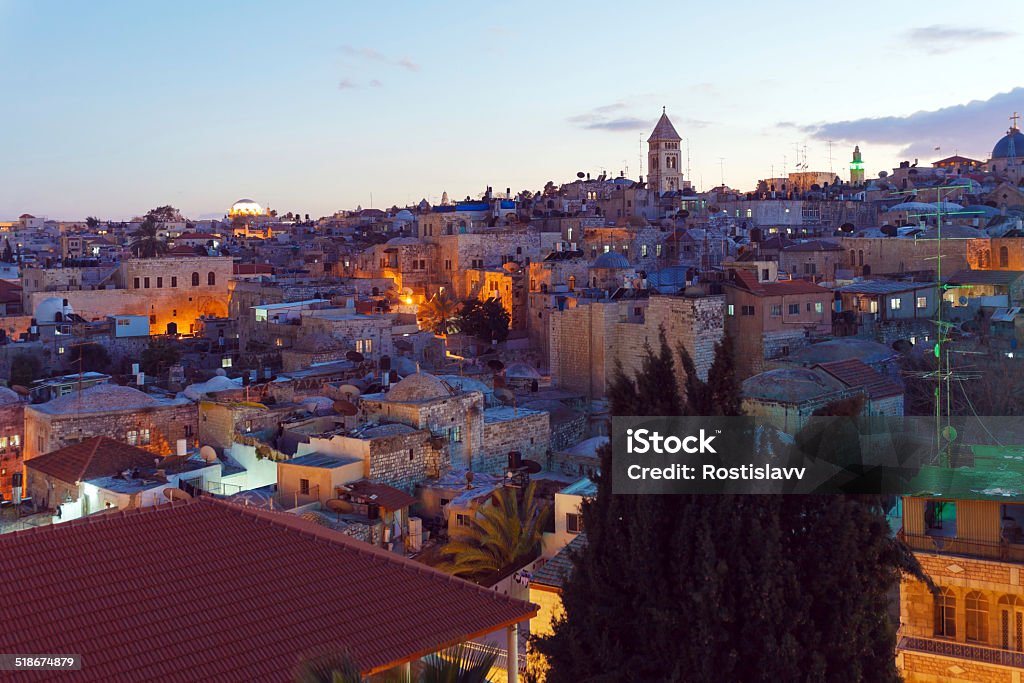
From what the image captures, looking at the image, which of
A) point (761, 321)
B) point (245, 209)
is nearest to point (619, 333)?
point (761, 321)

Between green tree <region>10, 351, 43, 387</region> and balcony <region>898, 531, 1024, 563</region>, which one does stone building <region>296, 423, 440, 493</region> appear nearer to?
balcony <region>898, 531, 1024, 563</region>

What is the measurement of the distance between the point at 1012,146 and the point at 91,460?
58.7 meters

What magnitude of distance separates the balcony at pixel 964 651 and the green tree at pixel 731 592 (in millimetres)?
2793

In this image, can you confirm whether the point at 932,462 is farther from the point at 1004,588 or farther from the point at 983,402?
the point at 983,402

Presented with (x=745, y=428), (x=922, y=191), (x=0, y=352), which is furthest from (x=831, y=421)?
(x=922, y=191)

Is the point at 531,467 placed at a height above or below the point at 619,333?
below

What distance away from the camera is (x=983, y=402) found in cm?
2130

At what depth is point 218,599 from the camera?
6.73 metres

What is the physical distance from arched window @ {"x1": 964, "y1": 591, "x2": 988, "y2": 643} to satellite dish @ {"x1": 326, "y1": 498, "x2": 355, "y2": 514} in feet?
28.5

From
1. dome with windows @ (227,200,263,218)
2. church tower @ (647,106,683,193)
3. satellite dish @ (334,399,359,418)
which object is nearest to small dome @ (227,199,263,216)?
dome with windows @ (227,200,263,218)

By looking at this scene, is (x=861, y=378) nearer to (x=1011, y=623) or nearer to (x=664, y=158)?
(x=1011, y=623)

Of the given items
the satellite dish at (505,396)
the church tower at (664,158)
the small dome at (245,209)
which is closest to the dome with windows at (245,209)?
the small dome at (245,209)

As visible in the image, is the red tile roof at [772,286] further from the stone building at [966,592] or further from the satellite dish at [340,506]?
the stone building at [966,592]

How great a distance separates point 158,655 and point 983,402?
1899 cm
